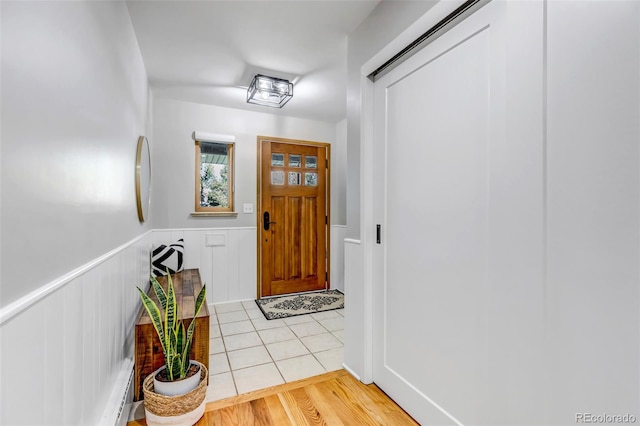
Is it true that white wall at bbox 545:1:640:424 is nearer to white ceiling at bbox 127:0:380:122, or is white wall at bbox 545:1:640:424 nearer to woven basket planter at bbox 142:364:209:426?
white ceiling at bbox 127:0:380:122

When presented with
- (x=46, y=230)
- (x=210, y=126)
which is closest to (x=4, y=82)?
(x=46, y=230)

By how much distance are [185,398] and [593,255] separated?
5.77ft

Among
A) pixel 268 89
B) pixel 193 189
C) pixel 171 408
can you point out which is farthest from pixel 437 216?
pixel 193 189

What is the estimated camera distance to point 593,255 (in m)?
0.89

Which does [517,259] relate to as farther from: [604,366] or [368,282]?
[368,282]

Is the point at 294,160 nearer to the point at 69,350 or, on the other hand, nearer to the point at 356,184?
the point at 356,184

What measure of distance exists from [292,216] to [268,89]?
1.66 m

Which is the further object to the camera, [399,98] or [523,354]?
[399,98]

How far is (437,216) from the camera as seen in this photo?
148 centimetres

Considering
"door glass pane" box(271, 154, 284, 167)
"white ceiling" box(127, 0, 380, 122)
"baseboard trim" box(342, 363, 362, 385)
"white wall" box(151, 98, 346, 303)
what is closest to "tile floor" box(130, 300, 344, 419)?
"baseboard trim" box(342, 363, 362, 385)

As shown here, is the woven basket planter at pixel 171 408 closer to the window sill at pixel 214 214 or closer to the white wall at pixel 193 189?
the white wall at pixel 193 189

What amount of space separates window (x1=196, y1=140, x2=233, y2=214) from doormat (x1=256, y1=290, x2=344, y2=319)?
1.22 meters

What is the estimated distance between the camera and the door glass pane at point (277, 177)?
153 inches

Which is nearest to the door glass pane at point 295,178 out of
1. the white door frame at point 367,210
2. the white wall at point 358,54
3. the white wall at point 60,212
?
the white wall at point 358,54
